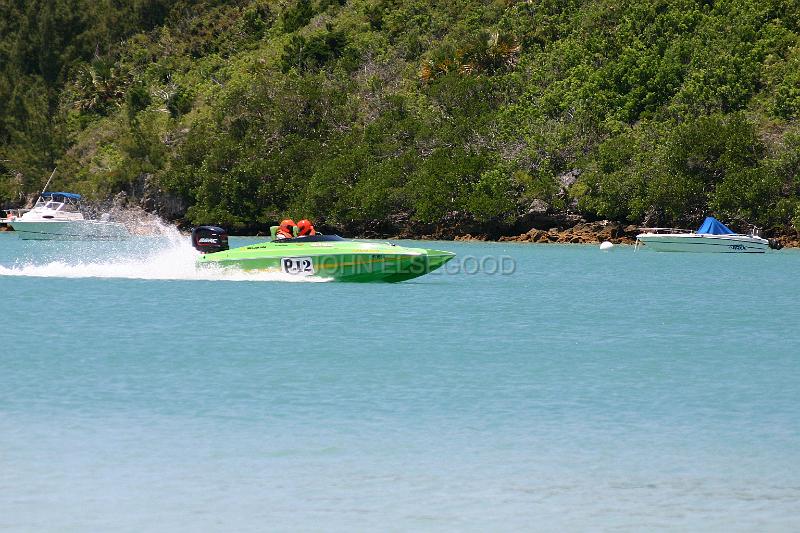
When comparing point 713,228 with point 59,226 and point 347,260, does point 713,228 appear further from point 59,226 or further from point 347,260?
point 59,226

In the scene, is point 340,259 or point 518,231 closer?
point 340,259

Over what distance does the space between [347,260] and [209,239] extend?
399 cm

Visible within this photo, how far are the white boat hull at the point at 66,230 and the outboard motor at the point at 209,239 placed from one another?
131ft

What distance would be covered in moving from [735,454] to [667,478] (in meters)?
1.49

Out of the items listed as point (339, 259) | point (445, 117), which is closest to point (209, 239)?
point (339, 259)

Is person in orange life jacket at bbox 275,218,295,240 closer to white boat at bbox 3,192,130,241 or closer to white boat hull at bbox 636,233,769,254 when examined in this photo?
white boat hull at bbox 636,233,769,254

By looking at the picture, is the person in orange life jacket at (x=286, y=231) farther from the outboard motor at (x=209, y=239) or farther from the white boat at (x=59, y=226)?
the white boat at (x=59, y=226)

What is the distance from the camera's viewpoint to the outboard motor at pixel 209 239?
116 ft

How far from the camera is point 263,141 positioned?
284ft

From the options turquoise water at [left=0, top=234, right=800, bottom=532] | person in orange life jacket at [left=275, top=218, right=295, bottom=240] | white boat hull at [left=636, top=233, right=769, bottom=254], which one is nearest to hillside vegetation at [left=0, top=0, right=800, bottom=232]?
white boat hull at [left=636, top=233, right=769, bottom=254]

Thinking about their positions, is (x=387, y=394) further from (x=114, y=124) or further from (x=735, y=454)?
(x=114, y=124)

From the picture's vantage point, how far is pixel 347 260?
34.3 meters

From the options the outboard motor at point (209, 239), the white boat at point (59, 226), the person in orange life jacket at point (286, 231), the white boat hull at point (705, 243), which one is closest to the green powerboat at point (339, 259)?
the outboard motor at point (209, 239)

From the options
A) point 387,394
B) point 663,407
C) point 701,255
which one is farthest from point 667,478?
point 701,255
